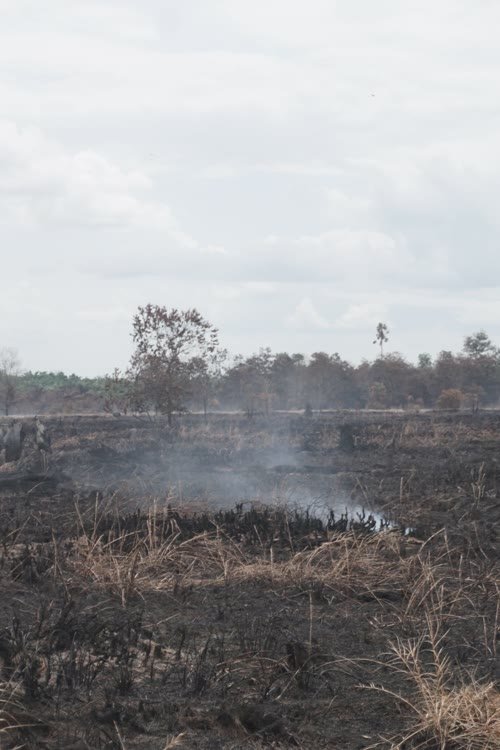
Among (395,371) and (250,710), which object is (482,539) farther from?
(395,371)

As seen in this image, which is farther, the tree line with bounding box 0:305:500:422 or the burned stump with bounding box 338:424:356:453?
the tree line with bounding box 0:305:500:422

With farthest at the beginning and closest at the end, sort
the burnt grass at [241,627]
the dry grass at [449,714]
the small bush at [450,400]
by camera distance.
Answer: the small bush at [450,400] < the burnt grass at [241,627] < the dry grass at [449,714]

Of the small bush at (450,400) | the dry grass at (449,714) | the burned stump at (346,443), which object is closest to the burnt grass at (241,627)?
the dry grass at (449,714)

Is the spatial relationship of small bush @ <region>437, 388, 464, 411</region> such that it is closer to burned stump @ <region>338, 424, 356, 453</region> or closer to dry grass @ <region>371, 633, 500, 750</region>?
burned stump @ <region>338, 424, 356, 453</region>

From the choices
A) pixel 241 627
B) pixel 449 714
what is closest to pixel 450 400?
pixel 241 627

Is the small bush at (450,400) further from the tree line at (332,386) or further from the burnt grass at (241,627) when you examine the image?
the burnt grass at (241,627)

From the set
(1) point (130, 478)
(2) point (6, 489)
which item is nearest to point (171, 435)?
(1) point (130, 478)

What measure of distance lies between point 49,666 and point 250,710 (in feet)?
4.47

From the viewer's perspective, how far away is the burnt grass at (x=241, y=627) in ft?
18.4

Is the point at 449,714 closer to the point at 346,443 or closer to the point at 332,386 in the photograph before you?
the point at 346,443

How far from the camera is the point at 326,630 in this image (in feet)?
25.2

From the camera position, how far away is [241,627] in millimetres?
7625

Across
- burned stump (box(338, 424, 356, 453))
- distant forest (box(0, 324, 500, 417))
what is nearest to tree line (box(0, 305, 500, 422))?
distant forest (box(0, 324, 500, 417))

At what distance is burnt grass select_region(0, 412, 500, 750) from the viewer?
562 cm
